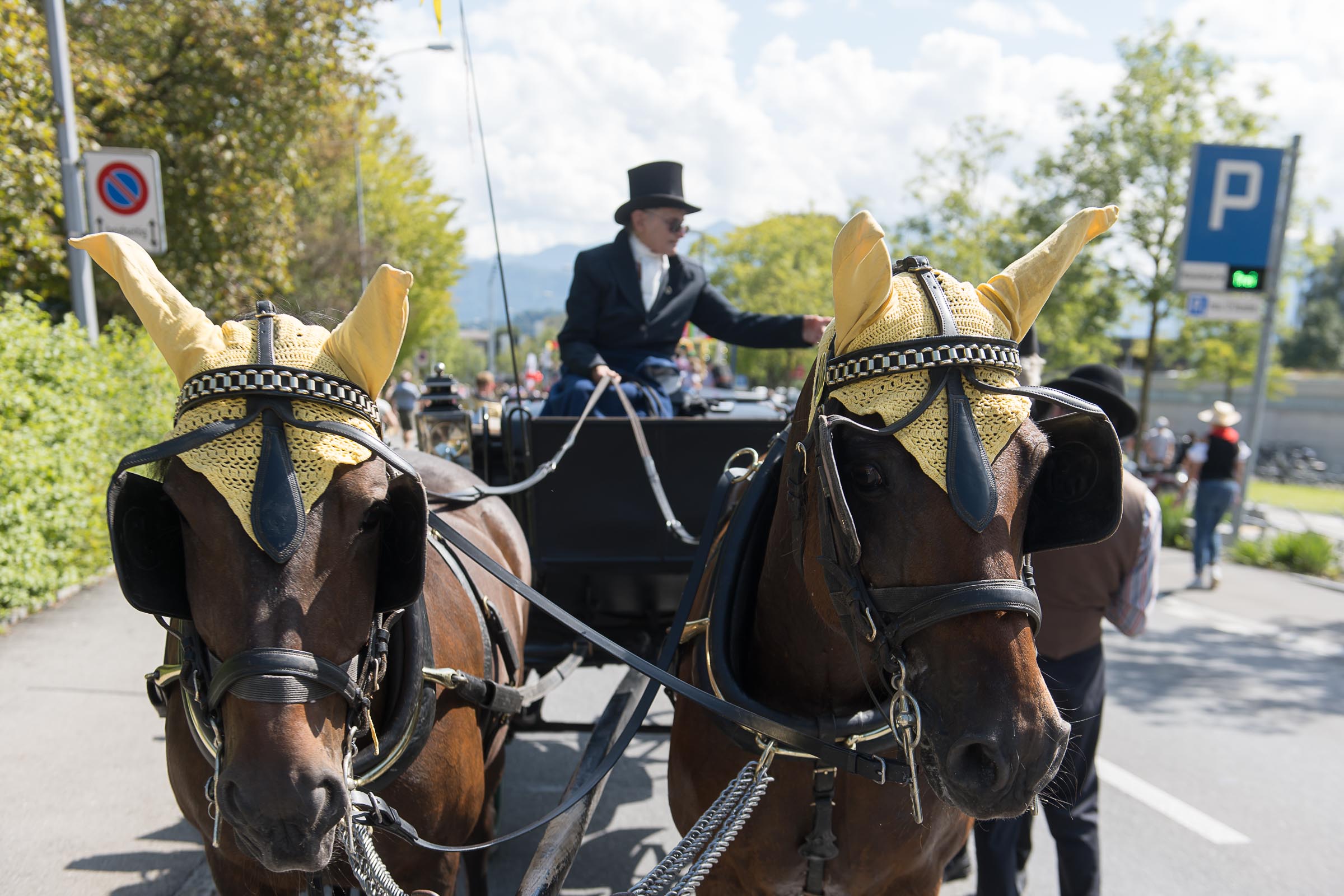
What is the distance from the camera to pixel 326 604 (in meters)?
1.68

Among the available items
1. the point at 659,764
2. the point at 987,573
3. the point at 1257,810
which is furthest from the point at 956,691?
the point at 1257,810

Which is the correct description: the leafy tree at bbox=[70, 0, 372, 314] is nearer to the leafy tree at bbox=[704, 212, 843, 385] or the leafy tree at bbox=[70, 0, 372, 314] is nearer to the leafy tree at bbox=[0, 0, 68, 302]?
the leafy tree at bbox=[0, 0, 68, 302]

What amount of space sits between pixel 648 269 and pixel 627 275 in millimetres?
120

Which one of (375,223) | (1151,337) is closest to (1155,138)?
(1151,337)

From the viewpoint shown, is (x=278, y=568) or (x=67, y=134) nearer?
(x=278, y=568)

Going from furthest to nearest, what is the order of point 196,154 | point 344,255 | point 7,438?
point 344,255 → point 196,154 → point 7,438

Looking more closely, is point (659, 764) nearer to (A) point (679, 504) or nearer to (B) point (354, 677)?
(A) point (679, 504)

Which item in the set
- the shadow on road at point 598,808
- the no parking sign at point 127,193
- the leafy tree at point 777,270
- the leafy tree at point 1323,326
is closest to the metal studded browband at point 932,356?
the shadow on road at point 598,808

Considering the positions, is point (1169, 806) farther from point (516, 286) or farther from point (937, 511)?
point (516, 286)

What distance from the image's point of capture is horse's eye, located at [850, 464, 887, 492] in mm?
1645

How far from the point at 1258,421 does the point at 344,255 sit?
67.1 ft

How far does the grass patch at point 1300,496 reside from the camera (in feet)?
66.3

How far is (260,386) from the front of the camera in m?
1.75

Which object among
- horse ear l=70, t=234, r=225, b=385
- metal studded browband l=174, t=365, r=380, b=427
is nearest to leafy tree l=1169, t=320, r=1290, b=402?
metal studded browband l=174, t=365, r=380, b=427
